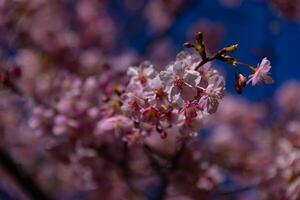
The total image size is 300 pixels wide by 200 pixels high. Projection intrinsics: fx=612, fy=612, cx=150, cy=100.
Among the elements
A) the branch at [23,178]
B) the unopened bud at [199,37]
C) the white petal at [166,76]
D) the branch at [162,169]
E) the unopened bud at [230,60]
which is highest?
the branch at [23,178]

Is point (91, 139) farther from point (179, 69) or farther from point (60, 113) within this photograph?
point (179, 69)

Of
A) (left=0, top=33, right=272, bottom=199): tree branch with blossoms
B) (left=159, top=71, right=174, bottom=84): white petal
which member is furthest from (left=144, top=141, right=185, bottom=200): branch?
(left=159, top=71, right=174, bottom=84): white petal

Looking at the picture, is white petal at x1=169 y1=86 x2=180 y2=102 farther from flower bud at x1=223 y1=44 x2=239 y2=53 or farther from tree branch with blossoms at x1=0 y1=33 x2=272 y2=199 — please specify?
flower bud at x1=223 y1=44 x2=239 y2=53

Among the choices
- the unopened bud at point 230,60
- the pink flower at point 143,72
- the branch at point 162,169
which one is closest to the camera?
the unopened bud at point 230,60

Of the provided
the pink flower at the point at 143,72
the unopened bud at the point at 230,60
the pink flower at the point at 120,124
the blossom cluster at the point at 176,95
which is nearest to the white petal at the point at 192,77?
the blossom cluster at the point at 176,95

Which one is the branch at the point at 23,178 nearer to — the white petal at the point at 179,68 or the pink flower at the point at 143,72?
the pink flower at the point at 143,72

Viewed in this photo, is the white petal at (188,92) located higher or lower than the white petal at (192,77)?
lower

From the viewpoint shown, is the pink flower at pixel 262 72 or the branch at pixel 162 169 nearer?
the pink flower at pixel 262 72

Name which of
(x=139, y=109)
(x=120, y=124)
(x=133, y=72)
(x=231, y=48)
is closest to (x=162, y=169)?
(x=120, y=124)

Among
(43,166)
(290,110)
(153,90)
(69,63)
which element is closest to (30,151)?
(43,166)

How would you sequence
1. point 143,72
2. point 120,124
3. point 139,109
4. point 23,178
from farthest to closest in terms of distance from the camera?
point 23,178 < point 120,124 < point 143,72 < point 139,109

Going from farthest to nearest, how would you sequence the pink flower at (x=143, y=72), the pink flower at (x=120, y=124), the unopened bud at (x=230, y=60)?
the pink flower at (x=120, y=124) < the pink flower at (x=143, y=72) < the unopened bud at (x=230, y=60)

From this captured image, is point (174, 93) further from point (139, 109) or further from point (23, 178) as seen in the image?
point (23, 178)
